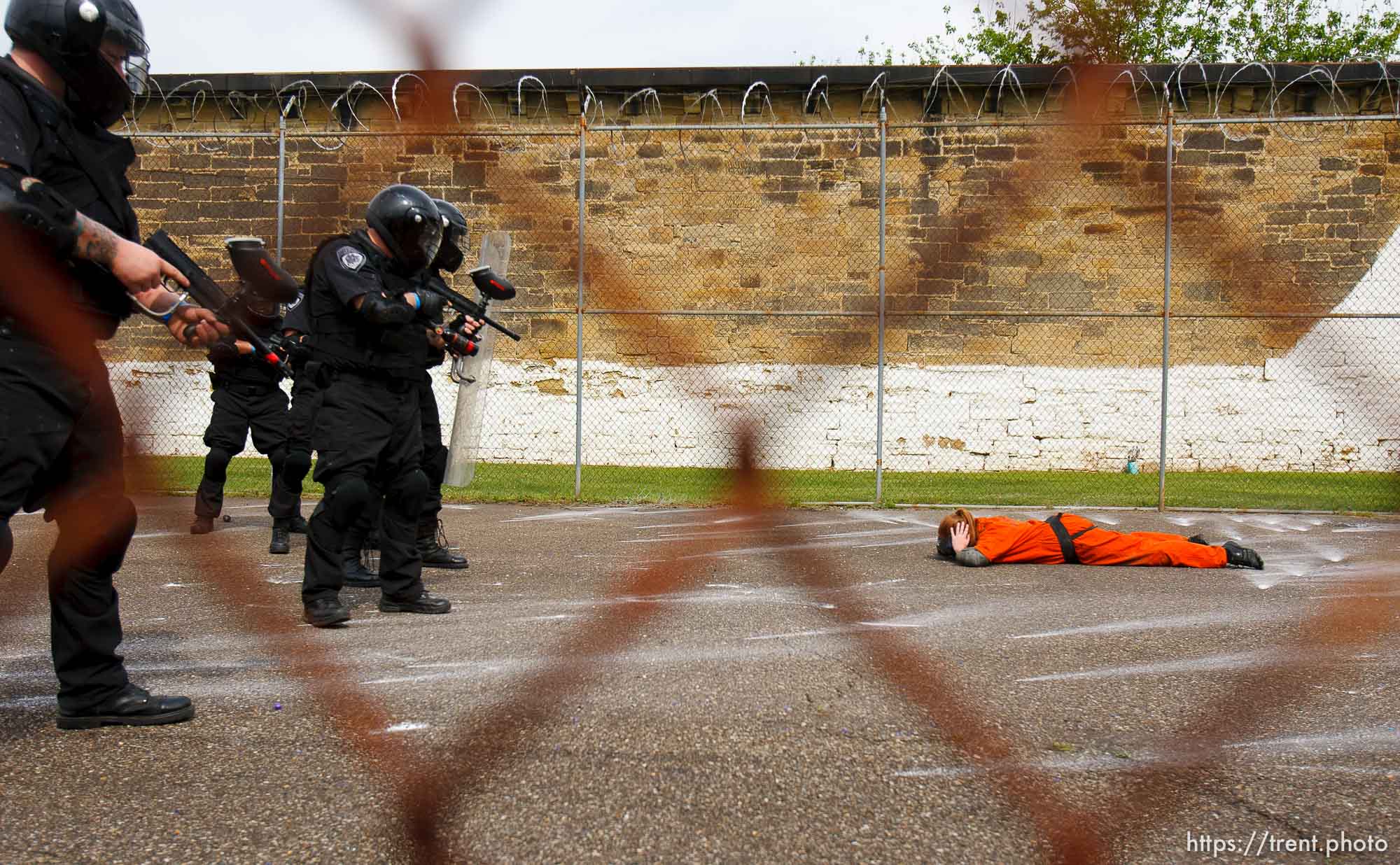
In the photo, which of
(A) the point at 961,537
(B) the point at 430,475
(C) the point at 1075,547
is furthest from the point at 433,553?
(C) the point at 1075,547

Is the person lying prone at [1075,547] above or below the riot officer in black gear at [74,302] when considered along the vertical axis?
below

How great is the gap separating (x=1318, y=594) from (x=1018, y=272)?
3505mm

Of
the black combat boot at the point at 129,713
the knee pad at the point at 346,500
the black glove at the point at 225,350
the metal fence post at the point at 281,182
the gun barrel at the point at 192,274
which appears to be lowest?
the black combat boot at the point at 129,713

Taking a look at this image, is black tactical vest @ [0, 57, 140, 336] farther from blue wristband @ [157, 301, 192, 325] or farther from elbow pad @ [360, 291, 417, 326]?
elbow pad @ [360, 291, 417, 326]

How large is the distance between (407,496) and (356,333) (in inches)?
29.1

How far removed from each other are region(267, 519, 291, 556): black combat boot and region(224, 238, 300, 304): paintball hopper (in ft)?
16.3

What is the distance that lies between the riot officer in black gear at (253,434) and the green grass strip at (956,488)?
124 centimetres

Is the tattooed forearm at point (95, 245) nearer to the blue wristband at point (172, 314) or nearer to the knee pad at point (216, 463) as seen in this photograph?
the blue wristband at point (172, 314)

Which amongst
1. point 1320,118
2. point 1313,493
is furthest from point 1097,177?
point 1313,493

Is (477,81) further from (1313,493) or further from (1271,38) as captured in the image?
(1313,493)

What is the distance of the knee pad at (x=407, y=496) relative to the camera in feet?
16.2

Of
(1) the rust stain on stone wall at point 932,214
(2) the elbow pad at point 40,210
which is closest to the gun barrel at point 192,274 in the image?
(1) the rust stain on stone wall at point 932,214

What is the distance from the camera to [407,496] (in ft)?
16.2

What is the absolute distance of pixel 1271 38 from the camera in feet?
3.66
